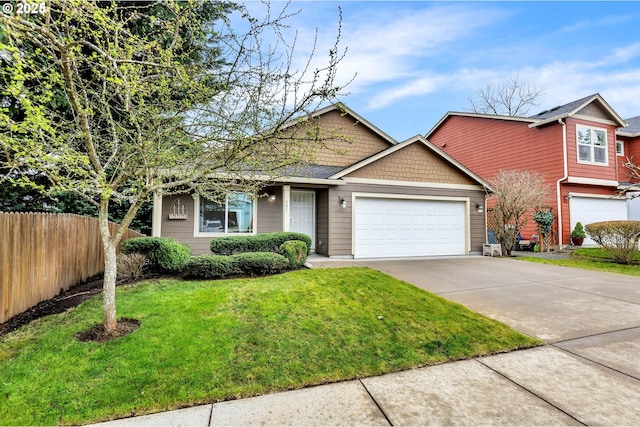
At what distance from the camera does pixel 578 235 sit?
13.0 meters

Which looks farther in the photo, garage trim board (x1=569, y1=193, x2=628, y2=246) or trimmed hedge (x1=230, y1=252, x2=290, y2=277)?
garage trim board (x1=569, y1=193, x2=628, y2=246)

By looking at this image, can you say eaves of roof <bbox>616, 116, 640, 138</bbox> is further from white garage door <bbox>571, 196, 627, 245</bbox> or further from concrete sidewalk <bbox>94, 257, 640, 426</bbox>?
concrete sidewalk <bbox>94, 257, 640, 426</bbox>

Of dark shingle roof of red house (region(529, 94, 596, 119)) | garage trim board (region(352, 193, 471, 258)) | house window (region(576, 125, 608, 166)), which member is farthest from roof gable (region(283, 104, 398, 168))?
house window (region(576, 125, 608, 166))

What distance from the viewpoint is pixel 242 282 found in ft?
20.0

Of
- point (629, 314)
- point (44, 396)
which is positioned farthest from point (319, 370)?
point (629, 314)

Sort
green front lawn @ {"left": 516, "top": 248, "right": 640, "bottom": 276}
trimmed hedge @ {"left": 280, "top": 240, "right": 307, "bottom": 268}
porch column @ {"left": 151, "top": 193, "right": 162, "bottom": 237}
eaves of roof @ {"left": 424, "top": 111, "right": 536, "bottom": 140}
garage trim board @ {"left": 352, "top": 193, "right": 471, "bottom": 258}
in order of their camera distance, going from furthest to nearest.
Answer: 1. eaves of roof @ {"left": 424, "top": 111, "right": 536, "bottom": 140}
2. garage trim board @ {"left": 352, "top": 193, "right": 471, "bottom": 258}
3. porch column @ {"left": 151, "top": 193, "right": 162, "bottom": 237}
4. green front lawn @ {"left": 516, "top": 248, "right": 640, "bottom": 276}
5. trimmed hedge @ {"left": 280, "top": 240, "right": 307, "bottom": 268}

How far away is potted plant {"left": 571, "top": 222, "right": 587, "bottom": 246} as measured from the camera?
13023mm

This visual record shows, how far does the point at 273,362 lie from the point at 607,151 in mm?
18550

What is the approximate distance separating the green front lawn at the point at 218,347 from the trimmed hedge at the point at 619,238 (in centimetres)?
869

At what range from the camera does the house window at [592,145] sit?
44.8 feet

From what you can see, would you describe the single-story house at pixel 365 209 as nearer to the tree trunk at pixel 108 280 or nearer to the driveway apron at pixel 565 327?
the driveway apron at pixel 565 327

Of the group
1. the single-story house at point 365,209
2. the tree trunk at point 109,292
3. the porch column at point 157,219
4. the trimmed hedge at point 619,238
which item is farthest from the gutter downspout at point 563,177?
the tree trunk at point 109,292

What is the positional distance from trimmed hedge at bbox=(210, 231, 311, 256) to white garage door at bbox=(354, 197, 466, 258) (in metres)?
2.64

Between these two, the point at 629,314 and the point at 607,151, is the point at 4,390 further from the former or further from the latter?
the point at 607,151
